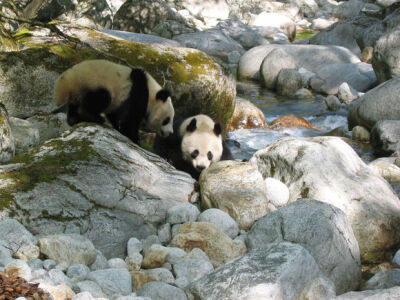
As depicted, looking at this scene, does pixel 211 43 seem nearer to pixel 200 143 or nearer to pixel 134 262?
pixel 200 143

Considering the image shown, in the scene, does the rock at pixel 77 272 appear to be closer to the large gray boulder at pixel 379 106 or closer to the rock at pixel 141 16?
the large gray boulder at pixel 379 106

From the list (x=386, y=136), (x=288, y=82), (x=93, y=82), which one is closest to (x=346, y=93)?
(x=288, y=82)

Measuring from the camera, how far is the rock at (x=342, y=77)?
51.5ft

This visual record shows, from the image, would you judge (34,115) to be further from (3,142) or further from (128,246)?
(128,246)

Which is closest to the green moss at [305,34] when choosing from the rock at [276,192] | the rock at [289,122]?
the rock at [289,122]

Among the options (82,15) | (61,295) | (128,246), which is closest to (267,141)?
(128,246)

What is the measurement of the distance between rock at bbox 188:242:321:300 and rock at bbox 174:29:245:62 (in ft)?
59.3

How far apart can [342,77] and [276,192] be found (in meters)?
11.4

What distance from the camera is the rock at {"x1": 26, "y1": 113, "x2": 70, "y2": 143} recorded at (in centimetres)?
663

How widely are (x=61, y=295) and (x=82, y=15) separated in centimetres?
1875

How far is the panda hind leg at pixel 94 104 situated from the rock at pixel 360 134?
22.8 feet

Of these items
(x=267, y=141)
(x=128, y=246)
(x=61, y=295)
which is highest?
(x=61, y=295)

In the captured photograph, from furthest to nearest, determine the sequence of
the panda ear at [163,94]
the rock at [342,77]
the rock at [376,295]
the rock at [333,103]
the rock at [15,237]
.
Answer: the rock at [342,77] → the rock at [333,103] → the panda ear at [163,94] → the rock at [15,237] → the rock at [376,295]

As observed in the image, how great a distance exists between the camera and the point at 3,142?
502 cm
